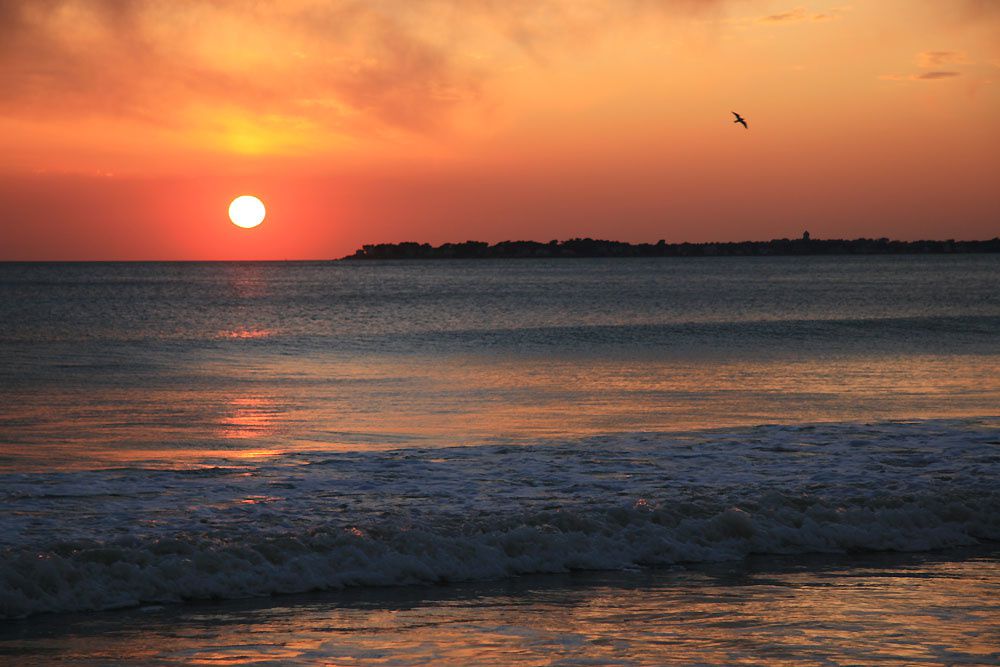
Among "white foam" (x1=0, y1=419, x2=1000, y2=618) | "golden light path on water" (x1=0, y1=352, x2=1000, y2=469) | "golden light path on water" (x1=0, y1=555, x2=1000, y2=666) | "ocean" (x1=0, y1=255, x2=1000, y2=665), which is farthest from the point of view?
"golden light path on water" (x1=0, y1=352, x2=1000, y2=469)

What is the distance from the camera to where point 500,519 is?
11836mm

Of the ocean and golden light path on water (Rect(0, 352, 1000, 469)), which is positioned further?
golden light path on water (Rect(0, 352, 1000, 469))

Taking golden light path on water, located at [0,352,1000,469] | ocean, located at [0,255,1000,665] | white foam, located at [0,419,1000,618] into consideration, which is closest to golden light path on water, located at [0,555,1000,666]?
ocean, located at [0,255,1000,665]

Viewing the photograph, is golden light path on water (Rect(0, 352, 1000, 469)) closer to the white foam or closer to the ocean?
the ocean

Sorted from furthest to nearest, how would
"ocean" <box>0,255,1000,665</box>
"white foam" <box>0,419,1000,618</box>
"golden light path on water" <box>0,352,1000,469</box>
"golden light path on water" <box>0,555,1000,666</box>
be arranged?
"golden light path on water" <box>0,352,1000,469</box> → "white foam" <box>0,419,1000,618</box> → "ocean" <box>0,255,1000,665</box> → "golden light path on water" <box>0,555,1000,666</box>

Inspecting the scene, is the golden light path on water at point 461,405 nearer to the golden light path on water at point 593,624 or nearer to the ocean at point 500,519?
the ocean at point 500,519

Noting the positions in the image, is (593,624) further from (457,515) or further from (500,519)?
(457,515)

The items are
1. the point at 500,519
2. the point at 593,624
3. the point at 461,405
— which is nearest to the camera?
the point at 593,624

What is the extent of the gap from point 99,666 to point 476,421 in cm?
1302

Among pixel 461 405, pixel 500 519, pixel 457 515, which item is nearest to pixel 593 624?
pixel 500 519

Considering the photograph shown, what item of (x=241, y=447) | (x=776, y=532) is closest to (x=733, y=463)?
(x=776, y=532)

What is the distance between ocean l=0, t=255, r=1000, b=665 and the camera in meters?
8.39

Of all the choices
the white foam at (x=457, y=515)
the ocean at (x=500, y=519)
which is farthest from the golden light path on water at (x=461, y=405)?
the white foam at (x=457, y=515)

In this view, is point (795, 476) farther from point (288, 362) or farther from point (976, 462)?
point (288, 362)
